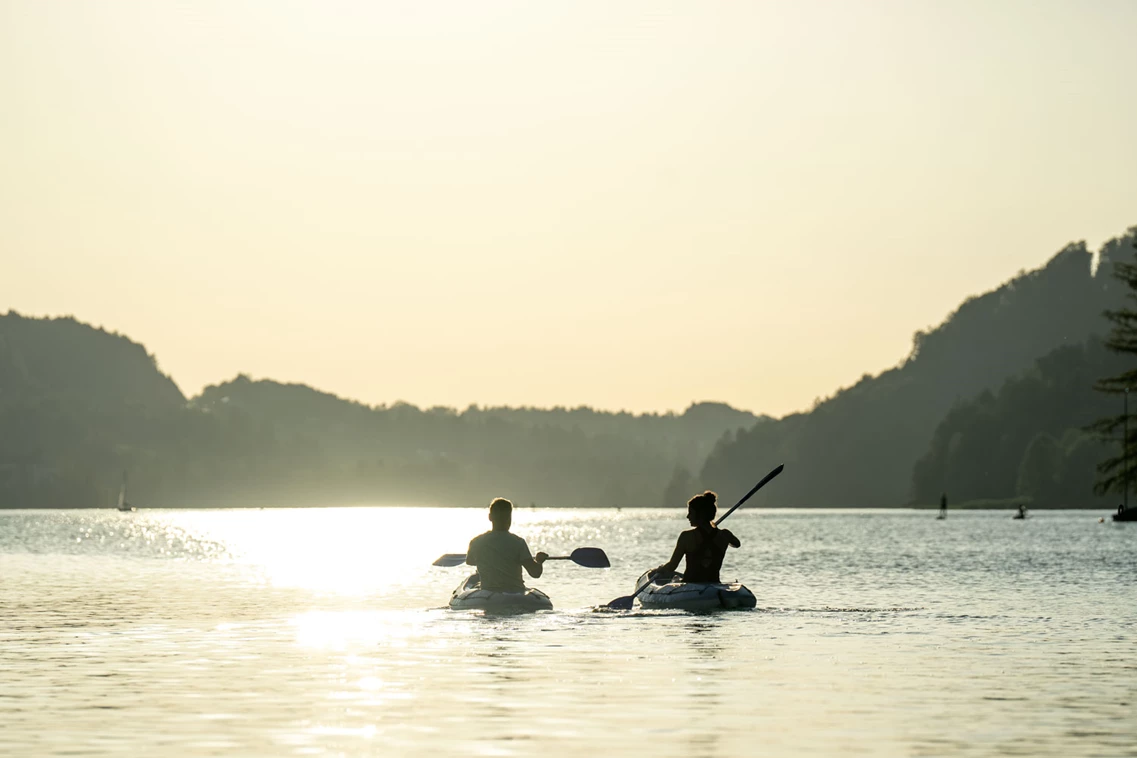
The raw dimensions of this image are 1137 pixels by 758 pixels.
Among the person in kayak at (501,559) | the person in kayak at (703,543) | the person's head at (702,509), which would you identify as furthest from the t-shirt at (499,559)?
A: the person's head at (702,509)

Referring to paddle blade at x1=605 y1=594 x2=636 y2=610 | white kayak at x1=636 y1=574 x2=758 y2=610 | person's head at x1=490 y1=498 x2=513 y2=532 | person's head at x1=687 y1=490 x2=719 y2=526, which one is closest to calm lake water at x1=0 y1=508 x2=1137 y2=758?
white kayak at x1=636 y1=574 x2=758 y2=610

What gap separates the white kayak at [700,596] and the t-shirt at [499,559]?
3244 millimetres

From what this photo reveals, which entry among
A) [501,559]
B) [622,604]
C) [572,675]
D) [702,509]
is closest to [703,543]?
[702,509]

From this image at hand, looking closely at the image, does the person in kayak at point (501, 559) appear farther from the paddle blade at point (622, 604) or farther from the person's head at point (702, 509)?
the person's head at point (702, 509)

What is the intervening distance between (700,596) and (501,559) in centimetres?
446

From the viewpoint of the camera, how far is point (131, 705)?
827 inches

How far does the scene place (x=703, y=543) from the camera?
35.0 m

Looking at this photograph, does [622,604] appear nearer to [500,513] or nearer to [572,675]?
[500,513]

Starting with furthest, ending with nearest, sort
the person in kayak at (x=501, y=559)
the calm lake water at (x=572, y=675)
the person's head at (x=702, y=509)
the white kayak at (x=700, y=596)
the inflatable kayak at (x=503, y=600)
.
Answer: the white kayak at (x=700, y=596) < the inflatable kayak at (x=503, y=600) < the person in kayak at (x=501, y=559) < the person's head at (x=702, y=509) < the calm lake water at (x=572, y=675)

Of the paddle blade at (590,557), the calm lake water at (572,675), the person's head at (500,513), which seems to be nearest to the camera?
the calm lake water at (572,675)

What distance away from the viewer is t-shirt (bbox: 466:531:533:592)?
34875 millimetres

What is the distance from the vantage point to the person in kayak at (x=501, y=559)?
34812 mm

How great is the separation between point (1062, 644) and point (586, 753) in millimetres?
15545

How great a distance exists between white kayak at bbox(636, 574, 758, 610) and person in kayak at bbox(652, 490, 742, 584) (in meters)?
0.26
